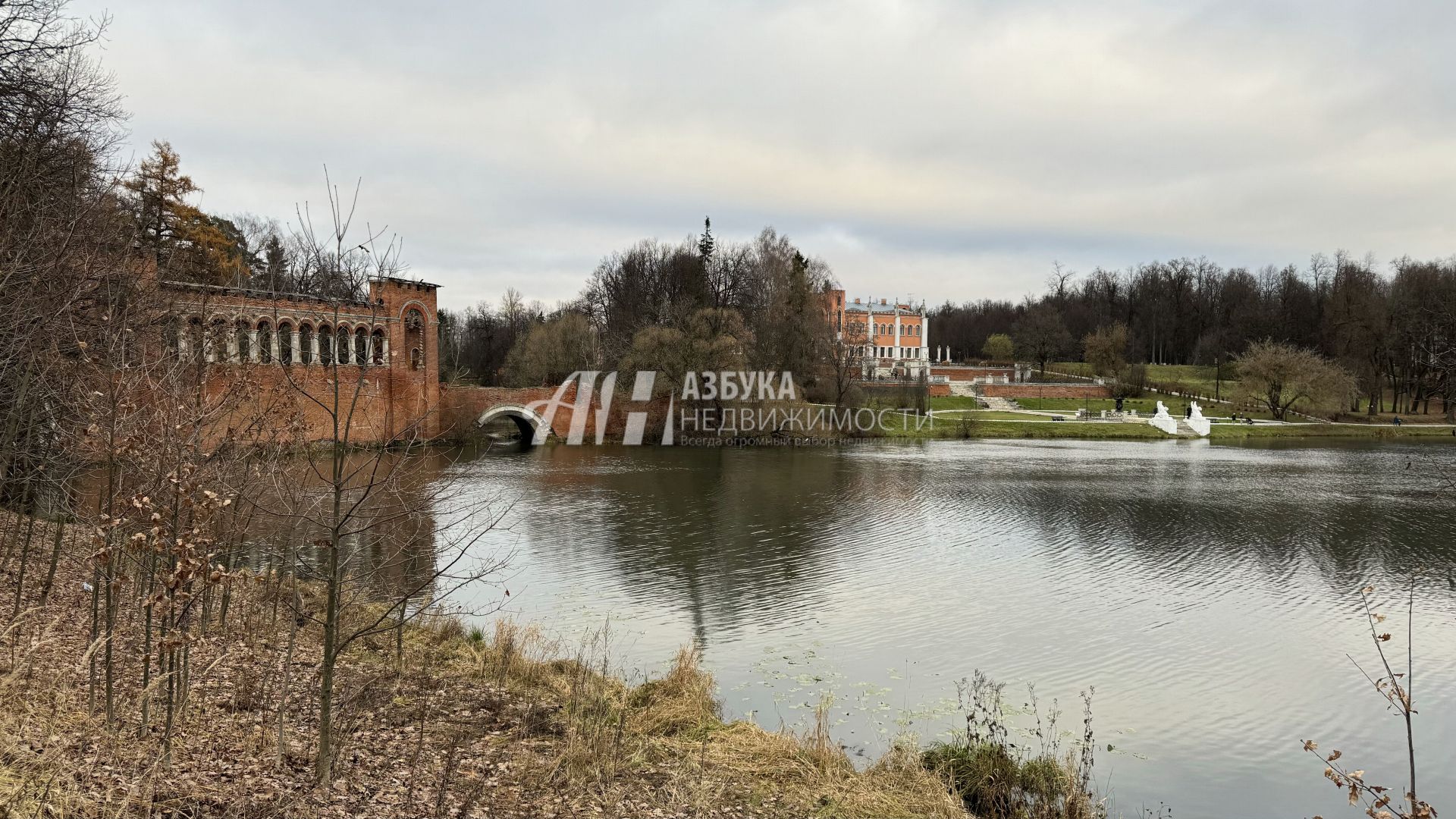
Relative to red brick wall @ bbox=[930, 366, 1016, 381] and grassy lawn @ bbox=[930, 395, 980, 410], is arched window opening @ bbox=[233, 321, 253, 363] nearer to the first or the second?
grassy lawn @ bbox=[930, 395, 980, 410]

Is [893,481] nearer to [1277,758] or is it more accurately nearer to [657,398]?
[657,398]

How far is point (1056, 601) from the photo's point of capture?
1223 cm

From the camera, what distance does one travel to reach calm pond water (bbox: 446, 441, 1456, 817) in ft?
25.7

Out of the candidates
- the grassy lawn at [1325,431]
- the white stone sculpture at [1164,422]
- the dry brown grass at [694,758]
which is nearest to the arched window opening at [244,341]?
the dry brown grass at [694,758]

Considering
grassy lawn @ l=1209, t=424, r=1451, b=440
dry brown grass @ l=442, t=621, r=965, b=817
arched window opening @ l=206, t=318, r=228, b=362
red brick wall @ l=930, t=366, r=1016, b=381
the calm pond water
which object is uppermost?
red brick wall @ l=930, t=366, r=1016, b=381

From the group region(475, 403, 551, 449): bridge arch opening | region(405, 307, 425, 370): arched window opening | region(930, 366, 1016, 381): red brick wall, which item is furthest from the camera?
region(930, 366, 1016, 381): red brick wall

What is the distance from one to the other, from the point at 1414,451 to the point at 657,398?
3069 cm

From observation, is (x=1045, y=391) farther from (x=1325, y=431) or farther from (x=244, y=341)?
(x=244, y=341)

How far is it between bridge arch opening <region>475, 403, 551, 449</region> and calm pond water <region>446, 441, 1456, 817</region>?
1191 cm

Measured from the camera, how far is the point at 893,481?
2497cm

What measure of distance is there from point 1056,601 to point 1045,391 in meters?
48.7

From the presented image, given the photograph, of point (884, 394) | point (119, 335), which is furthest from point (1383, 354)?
point (119, 335)

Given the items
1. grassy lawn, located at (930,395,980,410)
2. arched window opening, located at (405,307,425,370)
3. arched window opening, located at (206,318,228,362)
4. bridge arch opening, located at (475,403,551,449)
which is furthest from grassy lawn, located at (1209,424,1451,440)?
arched window opening, located at (206,318,228,362)

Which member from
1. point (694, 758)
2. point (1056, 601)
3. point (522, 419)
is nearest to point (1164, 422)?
point (522, 419)
